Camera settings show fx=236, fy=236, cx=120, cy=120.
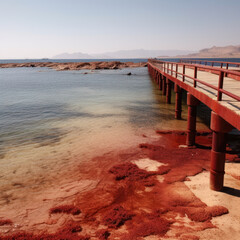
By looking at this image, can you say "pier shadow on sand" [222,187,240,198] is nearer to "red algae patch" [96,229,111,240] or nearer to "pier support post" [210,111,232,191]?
"pier support post" [210,111,232,191]

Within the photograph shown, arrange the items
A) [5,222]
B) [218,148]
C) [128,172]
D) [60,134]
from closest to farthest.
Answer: [5,222] < [218,148] < [128,172] < [60,134]

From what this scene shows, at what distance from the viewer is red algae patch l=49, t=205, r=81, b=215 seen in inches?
230

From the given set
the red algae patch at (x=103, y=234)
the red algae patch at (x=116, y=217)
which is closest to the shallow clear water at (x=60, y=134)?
the red algae patch at (x=116, y=217)

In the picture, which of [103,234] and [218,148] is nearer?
[103,234]

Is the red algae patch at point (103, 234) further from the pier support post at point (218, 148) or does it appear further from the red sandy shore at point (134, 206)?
the pier support post at point (218, 148)

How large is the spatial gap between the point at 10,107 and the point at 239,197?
19.3m

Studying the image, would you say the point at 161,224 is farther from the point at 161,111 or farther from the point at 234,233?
the point at 161,111

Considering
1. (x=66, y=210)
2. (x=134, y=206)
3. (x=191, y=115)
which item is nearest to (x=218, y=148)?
(x=134, y=206)

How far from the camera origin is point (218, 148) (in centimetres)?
614

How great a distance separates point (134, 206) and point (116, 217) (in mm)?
661

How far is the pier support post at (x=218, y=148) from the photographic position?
584 cm

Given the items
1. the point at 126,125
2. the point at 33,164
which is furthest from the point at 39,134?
the point at 126,125

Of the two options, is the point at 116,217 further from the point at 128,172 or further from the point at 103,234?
the point at 128,172

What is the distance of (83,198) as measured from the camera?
6445 mm
